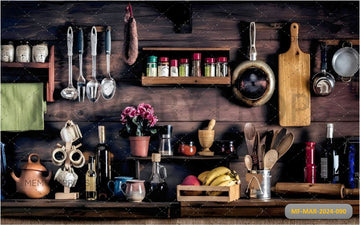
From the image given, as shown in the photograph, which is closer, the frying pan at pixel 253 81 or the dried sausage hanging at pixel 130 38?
the dried sausage hanging at pixel 130 38

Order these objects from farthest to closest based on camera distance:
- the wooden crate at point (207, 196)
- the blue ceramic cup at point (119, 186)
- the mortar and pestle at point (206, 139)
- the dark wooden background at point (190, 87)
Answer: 1. the dark wooden background at point (190, 87)
2. the mortar and pestle at point (206, 139)
3. the blue ceramic cup at point (119, 186)
4. the wooden crate at point (207, 196)

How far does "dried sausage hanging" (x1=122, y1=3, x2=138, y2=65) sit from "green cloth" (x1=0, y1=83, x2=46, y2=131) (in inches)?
18.5

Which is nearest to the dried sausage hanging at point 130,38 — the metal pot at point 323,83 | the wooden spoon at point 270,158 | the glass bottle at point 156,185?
the glass bottle at point 156,185

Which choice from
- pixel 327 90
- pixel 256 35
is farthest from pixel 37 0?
pixel 327 90

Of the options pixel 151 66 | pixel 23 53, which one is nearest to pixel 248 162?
pixel 151 66

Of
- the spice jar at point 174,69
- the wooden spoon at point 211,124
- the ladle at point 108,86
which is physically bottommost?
the wooden spoon at point 211,124

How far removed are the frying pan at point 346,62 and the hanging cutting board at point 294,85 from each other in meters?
0.14

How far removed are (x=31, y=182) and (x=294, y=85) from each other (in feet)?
4.47

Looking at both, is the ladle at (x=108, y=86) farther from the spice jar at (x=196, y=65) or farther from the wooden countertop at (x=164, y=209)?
the wooden countertop at (x=164, y=209)

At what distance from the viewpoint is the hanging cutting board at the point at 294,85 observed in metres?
2.63

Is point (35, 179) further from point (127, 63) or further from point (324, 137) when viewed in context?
point (324, 137)

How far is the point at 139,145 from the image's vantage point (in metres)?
2.53

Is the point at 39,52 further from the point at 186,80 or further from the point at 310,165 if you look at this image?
the point at 310,165

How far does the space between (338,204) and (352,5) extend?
103cm
